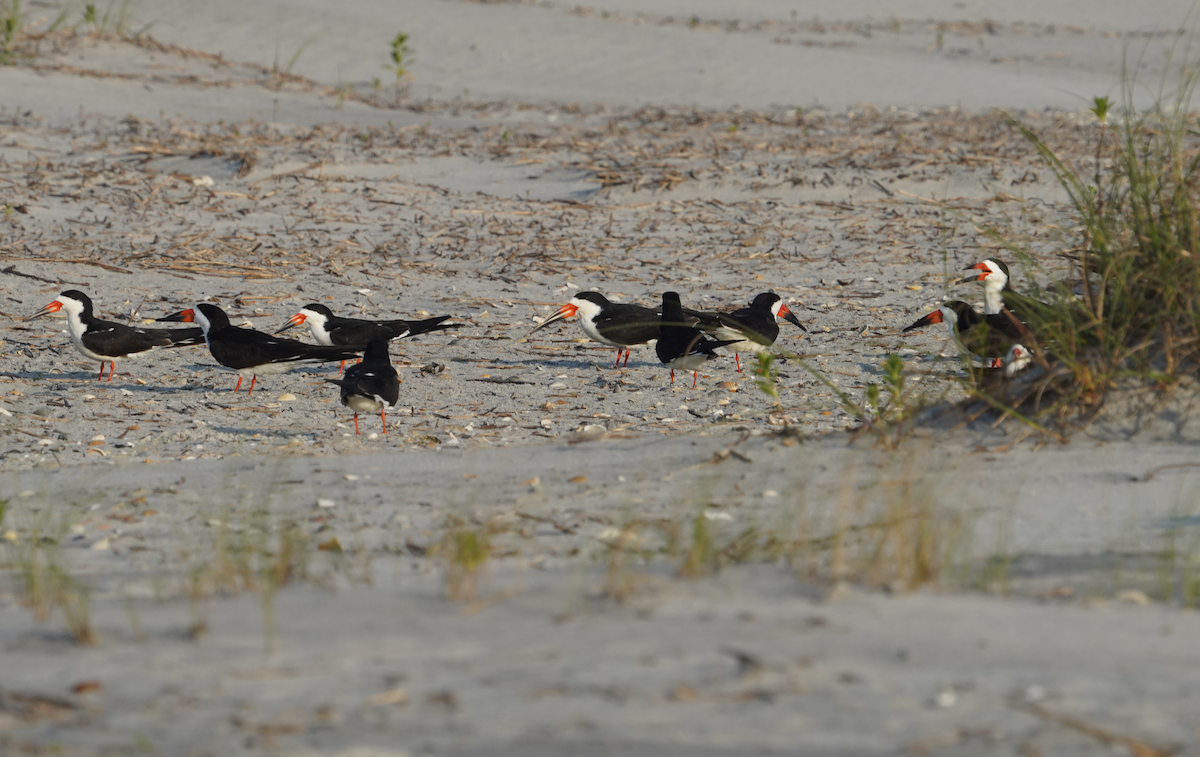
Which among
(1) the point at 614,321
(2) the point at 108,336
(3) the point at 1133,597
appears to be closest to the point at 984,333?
(3) the point at 1133,597

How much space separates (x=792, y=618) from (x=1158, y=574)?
106 cm

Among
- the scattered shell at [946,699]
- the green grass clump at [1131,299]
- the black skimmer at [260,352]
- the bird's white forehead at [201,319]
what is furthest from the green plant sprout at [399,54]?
the scattered shell at [946,699]

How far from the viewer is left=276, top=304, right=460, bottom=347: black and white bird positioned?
7254mm

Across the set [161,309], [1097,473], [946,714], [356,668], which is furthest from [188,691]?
[161,309]

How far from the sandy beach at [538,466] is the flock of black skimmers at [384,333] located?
0.20 metres

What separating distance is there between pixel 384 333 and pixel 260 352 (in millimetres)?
803

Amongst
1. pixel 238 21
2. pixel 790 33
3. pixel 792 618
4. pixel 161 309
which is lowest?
pixel 161 309

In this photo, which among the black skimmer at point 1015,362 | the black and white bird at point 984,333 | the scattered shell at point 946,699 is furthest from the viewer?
the black and white bird at point 984,333

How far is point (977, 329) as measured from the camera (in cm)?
541

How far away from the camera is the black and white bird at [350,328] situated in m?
7.25

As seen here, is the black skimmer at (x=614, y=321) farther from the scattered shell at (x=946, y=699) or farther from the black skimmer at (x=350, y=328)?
the scattered shell at (x=946, y=699)

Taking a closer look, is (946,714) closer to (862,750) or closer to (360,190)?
(862,750)

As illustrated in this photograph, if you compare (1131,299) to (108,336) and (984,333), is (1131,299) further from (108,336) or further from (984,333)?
(108,336)

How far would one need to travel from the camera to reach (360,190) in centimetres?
1075
